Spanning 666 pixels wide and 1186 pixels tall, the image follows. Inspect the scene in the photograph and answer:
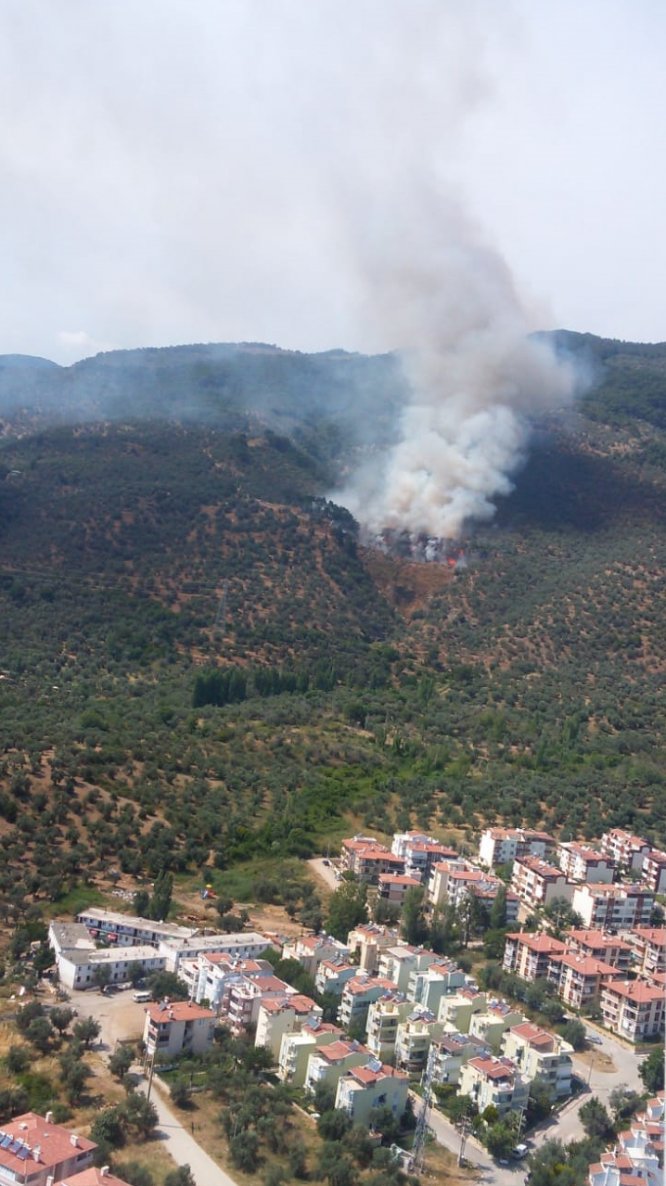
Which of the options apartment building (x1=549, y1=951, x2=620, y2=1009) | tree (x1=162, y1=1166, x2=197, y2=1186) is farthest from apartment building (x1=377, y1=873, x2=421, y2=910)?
tree (x1=162, y1=1166, x2=197, y2=1186)

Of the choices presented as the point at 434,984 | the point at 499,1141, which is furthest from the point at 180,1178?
the point at 434,984

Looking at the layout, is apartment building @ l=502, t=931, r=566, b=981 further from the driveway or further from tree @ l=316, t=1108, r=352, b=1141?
tree @ l=316, t=1108, r=352, b=1141

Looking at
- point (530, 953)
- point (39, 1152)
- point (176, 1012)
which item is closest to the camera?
point (39, 1152)

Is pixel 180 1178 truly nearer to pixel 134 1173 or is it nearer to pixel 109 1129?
pixel 134 1173

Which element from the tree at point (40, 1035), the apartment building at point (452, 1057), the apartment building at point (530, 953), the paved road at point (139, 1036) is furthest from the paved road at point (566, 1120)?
the tree at point (40, 1035)

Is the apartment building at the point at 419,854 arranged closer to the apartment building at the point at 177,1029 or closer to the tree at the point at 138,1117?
the apartment building at the point at 177,1029

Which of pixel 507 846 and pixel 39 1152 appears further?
pixel 507 846

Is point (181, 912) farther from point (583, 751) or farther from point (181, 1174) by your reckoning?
point (583, 751)
